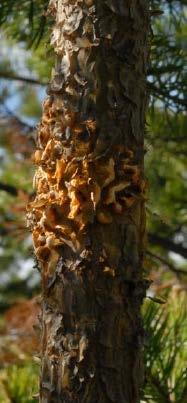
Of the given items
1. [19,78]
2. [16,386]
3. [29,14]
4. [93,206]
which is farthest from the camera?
[19,78]

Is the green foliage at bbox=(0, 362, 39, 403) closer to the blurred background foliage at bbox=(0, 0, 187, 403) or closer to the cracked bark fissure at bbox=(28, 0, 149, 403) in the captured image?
the blurred background foliage at bbox=(0, 0, 187, 403)

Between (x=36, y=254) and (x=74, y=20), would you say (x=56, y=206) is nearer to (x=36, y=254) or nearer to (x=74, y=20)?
(x=36, y=254)

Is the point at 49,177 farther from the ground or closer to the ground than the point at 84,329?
farther from the ground

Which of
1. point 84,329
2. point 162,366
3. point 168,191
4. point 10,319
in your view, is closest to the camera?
point 84,329

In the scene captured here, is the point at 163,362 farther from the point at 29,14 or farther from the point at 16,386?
the point at 29,14

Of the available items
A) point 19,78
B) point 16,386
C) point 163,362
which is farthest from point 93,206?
point 19,78

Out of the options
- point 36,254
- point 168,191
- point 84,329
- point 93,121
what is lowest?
point 84,329

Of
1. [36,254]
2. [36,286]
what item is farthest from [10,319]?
[36,254]
